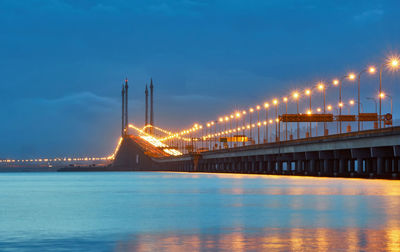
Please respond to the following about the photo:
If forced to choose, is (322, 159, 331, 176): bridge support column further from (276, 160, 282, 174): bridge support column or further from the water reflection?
the water reflection

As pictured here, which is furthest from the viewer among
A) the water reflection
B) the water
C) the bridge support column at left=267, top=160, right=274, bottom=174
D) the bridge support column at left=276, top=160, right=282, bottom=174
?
Result: the bridge support column at left=267, top=160, right=274, bottom=174

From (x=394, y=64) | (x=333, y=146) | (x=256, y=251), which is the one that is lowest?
(x=256, y=251)

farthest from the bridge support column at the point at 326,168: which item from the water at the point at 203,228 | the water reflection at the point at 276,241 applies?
the water reflection at the point at 276,241

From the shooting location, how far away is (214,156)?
184m

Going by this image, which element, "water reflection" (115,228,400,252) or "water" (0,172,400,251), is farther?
"water" (0,172,400,251)

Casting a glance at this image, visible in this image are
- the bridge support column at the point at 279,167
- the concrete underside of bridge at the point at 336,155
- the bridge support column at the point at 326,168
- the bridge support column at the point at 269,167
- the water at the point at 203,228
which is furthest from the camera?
the bridge support column at the point at 269,167

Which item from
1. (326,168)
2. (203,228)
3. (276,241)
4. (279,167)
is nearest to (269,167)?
(279,167)

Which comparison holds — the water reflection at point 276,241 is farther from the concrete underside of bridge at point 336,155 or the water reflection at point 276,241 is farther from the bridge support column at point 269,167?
the bridge support column at point 269,167

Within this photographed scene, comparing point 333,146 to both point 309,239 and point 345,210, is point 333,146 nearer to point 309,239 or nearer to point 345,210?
point 345,210

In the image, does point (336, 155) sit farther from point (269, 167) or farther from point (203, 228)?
point (203, 228)

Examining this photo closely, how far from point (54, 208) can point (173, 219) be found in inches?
275

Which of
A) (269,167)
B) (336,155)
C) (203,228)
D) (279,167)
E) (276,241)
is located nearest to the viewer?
(276,241)

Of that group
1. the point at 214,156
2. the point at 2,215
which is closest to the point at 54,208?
the point at 2,215

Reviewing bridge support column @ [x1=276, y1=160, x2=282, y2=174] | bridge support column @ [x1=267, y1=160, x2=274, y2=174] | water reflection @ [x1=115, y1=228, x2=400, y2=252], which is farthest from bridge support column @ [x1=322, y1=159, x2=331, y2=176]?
water reflection @ [x1=115, y1=228, x2=400, y2=252]
